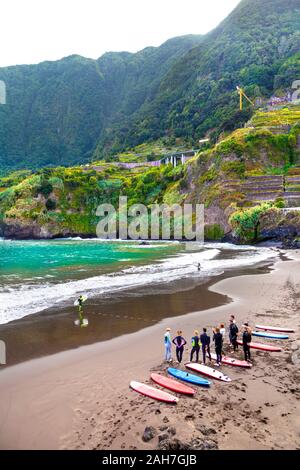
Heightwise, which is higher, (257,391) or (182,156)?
(182,156)

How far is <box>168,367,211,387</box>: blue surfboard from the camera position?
13320 millimetres

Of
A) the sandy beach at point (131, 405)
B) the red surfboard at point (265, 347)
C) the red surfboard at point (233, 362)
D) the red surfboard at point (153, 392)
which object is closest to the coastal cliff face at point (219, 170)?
the red surfboard at point (265, 347)

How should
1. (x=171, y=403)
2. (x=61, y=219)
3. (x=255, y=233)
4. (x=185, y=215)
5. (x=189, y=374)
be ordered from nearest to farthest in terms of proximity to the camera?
1. (x=171, y=403)
2. (x=189, y=374)
3. (x=255, y=233)
4. (x=185, y=215)
5. (x=61, y=219)

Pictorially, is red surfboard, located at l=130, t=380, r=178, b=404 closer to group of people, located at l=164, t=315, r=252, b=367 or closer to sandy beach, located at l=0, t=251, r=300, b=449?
sandy beach, located at l=0, t=251, r=300, b=449

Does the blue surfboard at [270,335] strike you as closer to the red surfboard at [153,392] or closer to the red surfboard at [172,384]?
the red surfboard at [172,384]

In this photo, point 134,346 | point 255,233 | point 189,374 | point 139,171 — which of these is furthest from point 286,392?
point 139,171

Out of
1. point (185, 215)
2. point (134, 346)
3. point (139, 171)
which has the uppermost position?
point (139, 171)

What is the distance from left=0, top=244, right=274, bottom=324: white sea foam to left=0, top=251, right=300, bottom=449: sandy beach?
8.25m

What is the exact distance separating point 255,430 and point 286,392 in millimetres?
2579

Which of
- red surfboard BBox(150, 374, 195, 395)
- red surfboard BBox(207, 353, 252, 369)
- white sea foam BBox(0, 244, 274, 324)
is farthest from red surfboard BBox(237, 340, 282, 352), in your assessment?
white sea foam BBox(0, 244, 274, 324)

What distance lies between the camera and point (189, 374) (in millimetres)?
14109

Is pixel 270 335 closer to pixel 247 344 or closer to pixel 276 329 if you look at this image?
pixel 276 329

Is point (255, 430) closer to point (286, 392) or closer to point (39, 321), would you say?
point (286, 392)

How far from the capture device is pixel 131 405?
1201cm
